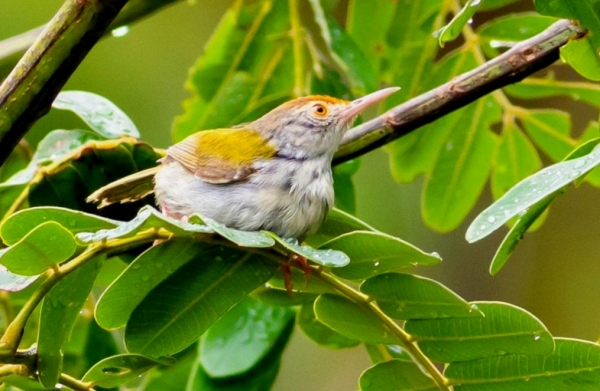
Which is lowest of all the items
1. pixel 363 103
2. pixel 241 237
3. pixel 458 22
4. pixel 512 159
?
pixel 512 159

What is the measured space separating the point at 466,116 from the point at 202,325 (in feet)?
5.02

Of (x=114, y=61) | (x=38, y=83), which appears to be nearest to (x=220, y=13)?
(x=114, y=61)

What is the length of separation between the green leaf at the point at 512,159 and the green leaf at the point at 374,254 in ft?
4.69

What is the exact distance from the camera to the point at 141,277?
1688mm

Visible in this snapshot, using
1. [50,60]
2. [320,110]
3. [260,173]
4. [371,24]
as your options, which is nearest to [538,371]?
[260,173]

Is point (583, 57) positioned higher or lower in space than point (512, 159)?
higher

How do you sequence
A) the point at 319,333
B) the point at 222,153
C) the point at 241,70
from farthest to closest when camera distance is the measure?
the point at 241,70 → the point at 222,153 → the point at 319,333

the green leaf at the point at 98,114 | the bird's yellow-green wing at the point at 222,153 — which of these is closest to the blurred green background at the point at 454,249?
the bird's yellow-green wing at the point at 222,153

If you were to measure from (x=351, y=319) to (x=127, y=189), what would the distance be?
0.88 meters

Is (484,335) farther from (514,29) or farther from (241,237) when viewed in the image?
(514,29)

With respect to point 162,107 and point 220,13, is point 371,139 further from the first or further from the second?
point 220,13

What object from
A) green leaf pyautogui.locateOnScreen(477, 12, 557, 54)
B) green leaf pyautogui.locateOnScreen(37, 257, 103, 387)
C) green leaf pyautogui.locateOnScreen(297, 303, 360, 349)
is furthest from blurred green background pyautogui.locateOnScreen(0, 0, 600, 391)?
green leaf pyautogui.locateOnScreen(37, 257, 103, 387)

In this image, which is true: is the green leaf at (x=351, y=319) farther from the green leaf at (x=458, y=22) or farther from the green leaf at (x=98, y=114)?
the green leaf at (x=98, y=114)

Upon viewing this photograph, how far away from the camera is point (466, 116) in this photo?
2939mm
